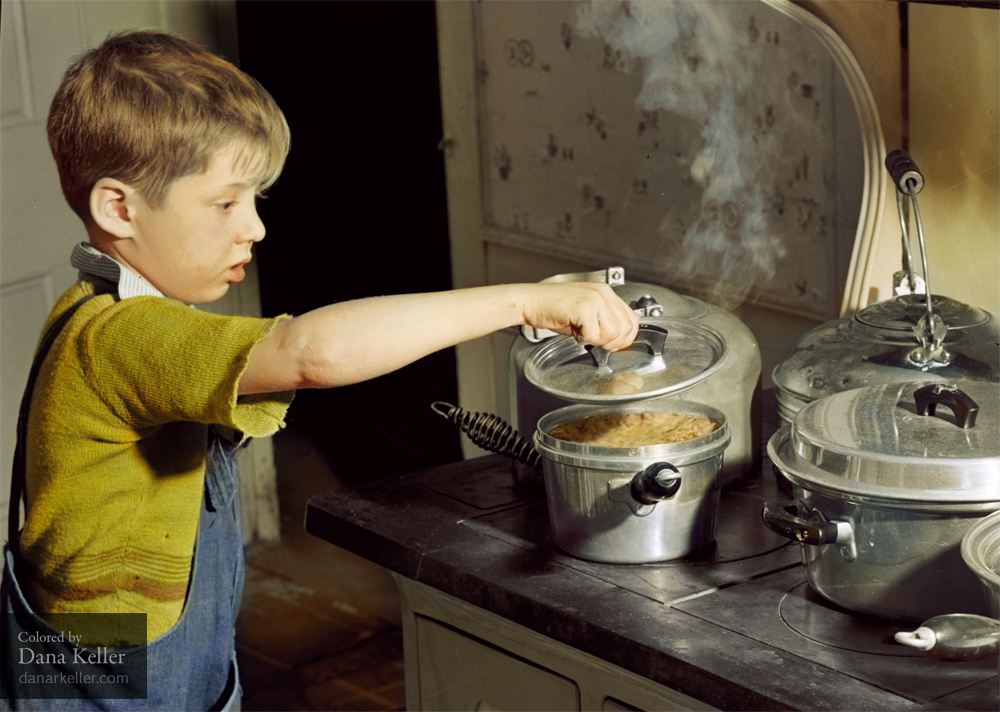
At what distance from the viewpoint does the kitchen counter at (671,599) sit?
0.75m

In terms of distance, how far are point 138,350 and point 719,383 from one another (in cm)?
52

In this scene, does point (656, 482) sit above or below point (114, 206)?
below

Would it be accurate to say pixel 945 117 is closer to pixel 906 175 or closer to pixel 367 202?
pixel 906 175

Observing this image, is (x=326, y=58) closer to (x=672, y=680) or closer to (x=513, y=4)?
(x=513, y=4)

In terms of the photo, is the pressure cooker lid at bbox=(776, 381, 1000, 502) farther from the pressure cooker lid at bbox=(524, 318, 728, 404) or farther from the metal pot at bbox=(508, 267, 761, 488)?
the metal pot at bbox=(508, 267, 761, 488)

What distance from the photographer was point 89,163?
94cm

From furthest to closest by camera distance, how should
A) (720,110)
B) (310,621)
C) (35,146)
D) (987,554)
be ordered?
(310,621) → (35,146) → (720,110) → (987,554)

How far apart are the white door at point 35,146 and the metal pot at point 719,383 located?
843 mm

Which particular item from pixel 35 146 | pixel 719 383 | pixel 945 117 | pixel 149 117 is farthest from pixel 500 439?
pixel 35 146

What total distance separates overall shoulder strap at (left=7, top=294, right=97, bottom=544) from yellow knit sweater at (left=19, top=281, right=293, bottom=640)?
0.01 metres

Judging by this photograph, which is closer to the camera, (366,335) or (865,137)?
(366,335)

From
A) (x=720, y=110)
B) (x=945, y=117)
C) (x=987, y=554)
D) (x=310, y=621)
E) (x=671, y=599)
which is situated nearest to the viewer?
(x=987, y=554)

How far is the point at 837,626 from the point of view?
818 millimetres

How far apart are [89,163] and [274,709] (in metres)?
1.24
